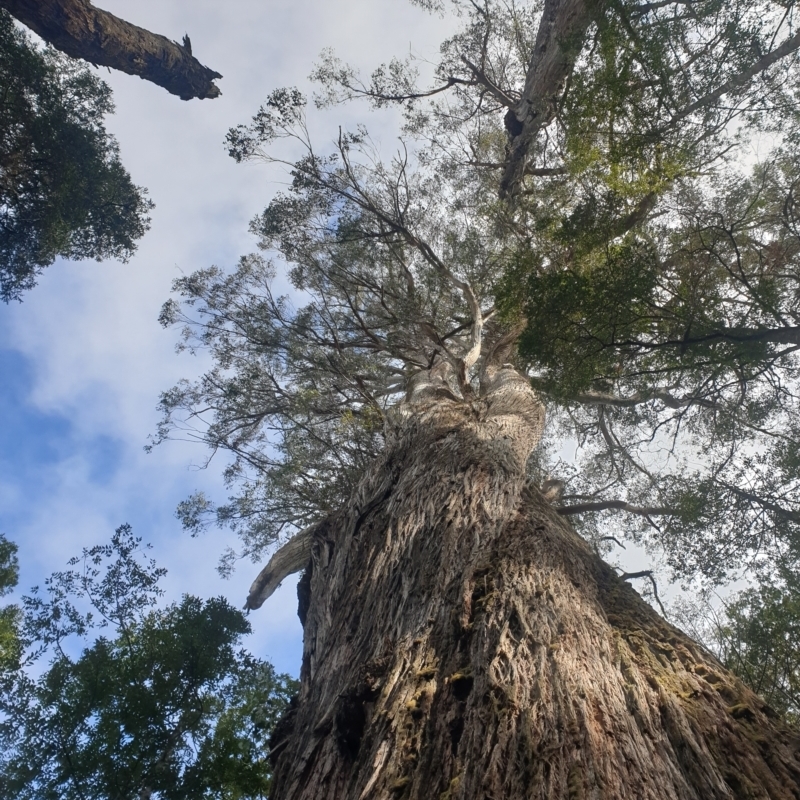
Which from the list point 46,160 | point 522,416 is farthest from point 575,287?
point 46,160

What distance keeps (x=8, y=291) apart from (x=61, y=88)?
2.90 meters

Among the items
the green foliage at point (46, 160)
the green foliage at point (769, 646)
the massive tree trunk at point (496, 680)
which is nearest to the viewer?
the massive tree trunk at point (496, 680)

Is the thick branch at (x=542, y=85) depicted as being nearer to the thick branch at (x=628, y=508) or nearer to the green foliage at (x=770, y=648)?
the thick branch at (x=628, y=508)

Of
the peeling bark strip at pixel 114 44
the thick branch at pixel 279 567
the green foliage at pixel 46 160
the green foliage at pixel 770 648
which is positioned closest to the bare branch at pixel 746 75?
the green foliage at pixel 770 648

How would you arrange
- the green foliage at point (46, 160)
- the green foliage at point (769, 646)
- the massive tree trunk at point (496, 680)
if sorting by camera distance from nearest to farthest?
1. the massive tree trunk at point (496, 680)
2. the green foliage at point (769, 646)
3. the green foliage at point (46, 160)

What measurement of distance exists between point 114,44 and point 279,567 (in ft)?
28.3

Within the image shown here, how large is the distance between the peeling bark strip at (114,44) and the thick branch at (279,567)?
319 inches

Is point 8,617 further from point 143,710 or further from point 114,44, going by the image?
point 114,44

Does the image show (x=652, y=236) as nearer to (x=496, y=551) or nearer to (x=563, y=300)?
(x=563, y=300)

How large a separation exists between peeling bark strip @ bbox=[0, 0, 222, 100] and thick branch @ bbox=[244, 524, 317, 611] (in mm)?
8109

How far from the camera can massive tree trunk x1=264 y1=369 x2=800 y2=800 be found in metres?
1.85

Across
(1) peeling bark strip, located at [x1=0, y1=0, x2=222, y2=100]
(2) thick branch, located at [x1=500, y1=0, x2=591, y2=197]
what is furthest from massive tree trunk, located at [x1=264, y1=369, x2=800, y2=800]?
(1) peeling bark strip, located at [x1=0, y1=0, x2=222, y2=100]

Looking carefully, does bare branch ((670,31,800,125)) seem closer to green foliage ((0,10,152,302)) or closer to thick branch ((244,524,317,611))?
thick branch ((244,524,317,611))

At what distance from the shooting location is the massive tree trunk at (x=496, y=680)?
6.08ft
